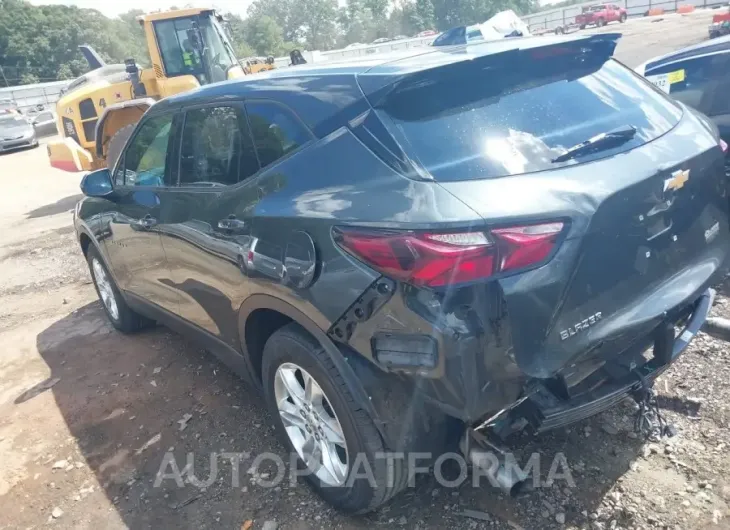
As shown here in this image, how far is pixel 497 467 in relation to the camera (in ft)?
7.57

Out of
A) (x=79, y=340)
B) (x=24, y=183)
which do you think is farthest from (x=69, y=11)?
(x=79, y=340)

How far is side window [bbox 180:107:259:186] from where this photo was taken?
288 cm

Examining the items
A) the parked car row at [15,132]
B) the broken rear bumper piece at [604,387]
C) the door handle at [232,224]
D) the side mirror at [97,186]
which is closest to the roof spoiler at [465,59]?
the door handle at [232,224]

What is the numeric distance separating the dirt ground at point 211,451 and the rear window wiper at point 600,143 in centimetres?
142

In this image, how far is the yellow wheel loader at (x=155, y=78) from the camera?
35.4ft

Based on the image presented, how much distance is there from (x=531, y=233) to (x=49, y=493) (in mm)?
2873

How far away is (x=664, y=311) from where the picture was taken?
230cm

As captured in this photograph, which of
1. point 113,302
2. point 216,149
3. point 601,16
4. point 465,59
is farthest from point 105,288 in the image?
point 601,16

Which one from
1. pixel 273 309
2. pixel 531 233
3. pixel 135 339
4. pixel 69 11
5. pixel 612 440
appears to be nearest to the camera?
pixel 531 233

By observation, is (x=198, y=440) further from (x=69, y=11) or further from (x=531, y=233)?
(x=69, y=11)

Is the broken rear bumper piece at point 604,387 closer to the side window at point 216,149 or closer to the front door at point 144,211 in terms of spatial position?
the side window at point 216,149

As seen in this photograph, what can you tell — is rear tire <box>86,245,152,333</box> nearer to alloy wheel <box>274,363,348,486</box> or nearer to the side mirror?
the side mirror

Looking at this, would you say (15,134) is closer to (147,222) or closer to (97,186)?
(97,186)

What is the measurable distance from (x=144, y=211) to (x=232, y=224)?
1213mm
